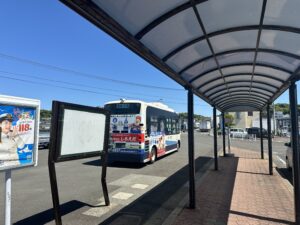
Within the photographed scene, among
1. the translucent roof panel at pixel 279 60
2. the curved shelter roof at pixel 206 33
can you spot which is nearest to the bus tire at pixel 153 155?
the curved shelter roof at pixel 206 33

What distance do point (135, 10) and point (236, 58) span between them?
304 centimetres

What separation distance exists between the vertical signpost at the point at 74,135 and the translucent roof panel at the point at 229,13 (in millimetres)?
2969

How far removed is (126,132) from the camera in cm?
1200

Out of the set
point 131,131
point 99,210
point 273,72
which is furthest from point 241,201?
point 131,131

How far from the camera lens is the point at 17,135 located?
3.87m

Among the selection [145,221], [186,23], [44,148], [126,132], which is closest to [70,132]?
[145,221]

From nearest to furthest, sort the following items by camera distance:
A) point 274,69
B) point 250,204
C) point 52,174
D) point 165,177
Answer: point 52,174, point 274,69, point 250,204, point 165,177

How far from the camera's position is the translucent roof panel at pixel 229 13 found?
11.0 ft

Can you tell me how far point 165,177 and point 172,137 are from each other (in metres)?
7.90

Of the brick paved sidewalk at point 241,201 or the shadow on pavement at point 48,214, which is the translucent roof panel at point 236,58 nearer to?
the brick paved sidewalk at point 241,201

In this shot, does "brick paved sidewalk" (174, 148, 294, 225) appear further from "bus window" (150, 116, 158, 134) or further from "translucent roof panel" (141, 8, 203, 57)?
"bus window" (150, 116, 158, 134)

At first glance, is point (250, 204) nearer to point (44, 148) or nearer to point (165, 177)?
point (165, 177)

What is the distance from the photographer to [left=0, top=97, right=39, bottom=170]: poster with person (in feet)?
12.0

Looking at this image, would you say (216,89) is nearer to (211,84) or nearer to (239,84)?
(239,84)
